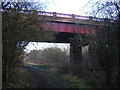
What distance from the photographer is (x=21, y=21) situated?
8.12m

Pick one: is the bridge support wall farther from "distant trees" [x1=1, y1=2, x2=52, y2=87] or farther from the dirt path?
"distant trees" [x1=1, y1=2, x2=52, y2=87]

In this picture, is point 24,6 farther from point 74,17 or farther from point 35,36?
point 74,17

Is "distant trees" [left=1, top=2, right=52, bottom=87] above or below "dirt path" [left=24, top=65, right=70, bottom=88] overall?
above

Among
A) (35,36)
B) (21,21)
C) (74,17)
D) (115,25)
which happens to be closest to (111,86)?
(115,25)

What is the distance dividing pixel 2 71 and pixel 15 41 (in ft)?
6.20

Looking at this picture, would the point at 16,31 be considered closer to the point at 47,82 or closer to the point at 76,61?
the point at 47,82

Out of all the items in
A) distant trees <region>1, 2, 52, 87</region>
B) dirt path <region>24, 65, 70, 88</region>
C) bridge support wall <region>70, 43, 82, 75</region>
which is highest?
distant trees <region>1, 2, 52, 87</region>

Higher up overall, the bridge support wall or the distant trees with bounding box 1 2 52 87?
the distant trees with bounding box 1 2 52 87

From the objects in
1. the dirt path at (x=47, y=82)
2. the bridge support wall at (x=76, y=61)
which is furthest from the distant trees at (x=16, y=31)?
the bridge support wall at (x=76, y=61)

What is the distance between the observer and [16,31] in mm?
8055

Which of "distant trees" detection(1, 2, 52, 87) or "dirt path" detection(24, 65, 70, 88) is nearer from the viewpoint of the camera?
"distant trees" detection(1, 2, 52, 87)

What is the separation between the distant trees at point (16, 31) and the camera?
769cm

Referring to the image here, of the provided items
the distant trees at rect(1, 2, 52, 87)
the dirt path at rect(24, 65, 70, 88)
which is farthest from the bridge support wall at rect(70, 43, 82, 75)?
the distant trees at rect(1, 2, 52, 87)

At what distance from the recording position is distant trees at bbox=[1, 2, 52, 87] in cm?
769
